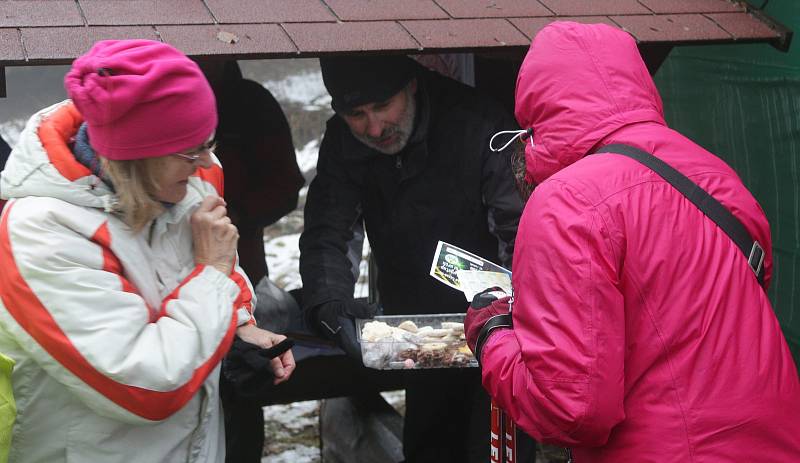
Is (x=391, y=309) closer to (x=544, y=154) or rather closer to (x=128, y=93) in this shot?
(x=544, y=154)

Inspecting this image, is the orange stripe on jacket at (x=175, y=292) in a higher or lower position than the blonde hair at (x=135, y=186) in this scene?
lower

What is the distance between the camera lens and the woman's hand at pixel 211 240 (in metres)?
2.21

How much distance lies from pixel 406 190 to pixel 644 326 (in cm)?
157

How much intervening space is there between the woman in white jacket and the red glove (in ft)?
2.00

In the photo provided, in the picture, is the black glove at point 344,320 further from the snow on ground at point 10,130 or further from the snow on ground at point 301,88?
the snow on ground at point 301,88

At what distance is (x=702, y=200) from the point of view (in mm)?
1933

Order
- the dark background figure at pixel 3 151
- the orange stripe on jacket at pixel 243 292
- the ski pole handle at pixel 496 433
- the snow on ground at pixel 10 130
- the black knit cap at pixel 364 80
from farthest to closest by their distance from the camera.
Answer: the snow on ground at pixel 10 130
the dark background figure at pixel 3 151
the black knit cap at pixel 364 80
the ski pole handle at pixel 496 433
the orange stripe on jacket at pixel 243 292

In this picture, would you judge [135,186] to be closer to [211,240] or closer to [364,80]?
[211,240]

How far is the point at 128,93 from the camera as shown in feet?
6.10

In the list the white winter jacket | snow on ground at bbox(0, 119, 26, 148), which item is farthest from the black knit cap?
snow on ground at bbox(0, 119, 26, 148)

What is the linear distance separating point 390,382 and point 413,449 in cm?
32

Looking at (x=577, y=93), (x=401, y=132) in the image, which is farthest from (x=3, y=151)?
(x=577, y=93)

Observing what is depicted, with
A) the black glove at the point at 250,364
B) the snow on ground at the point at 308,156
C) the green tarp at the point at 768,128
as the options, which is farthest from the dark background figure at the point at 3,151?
the snow on ground at the point at 308,156

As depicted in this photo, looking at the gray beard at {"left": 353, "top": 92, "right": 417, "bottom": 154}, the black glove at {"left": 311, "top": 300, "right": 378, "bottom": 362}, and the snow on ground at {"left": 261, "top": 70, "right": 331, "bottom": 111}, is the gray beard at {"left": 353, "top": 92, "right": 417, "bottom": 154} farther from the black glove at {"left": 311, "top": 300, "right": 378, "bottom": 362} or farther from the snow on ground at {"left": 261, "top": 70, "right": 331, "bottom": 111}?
the snow on ground at {"left": 261, "top": 70, "right": 331, "bottom": 111}
